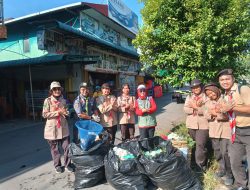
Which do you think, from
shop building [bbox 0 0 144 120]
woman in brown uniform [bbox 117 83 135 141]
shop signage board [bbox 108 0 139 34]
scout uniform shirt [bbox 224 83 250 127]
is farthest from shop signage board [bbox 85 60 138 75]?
scout uniform shirt [bbox 224 83 250 127]

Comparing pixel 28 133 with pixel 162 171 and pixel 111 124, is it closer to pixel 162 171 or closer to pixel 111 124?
pixel 111 124

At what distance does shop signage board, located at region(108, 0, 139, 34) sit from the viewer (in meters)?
24.8

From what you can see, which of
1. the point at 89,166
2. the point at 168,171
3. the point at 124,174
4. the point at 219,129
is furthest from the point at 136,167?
the point at 219,129

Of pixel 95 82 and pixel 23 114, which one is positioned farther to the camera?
pixel 95 82

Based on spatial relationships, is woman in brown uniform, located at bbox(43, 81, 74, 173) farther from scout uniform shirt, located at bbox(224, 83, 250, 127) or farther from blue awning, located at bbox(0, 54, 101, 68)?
blue awning, located at bbox(0, 54, 101, 68)

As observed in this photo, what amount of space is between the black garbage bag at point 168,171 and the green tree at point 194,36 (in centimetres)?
249

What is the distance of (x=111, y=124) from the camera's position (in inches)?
226

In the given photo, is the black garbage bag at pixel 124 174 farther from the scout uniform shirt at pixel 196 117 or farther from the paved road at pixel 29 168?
the scout uniform shirt at pixel 196 117

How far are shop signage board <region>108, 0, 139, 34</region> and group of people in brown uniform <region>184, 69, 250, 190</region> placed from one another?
1985 cm

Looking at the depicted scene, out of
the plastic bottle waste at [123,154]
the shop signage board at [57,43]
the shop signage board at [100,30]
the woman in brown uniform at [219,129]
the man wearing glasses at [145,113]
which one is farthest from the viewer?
the shop signage board at [100,30]

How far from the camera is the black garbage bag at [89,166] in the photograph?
14.7ft

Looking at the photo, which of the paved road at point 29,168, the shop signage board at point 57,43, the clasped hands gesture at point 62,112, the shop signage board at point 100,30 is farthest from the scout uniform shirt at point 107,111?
the shop signage board at point 100,30

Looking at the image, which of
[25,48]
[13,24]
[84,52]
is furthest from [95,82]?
[13,24]

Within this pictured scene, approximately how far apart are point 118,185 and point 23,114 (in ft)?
47.1
